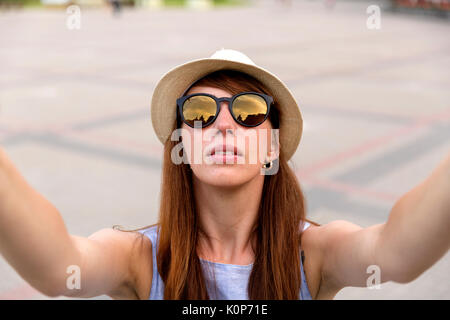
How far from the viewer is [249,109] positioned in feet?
4.76

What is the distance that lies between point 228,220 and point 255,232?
0.11 m

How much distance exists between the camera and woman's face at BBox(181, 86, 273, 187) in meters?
1.39

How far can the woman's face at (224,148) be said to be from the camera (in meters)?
1.39

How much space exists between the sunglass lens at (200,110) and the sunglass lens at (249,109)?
2.6 inches

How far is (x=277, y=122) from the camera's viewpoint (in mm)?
1635

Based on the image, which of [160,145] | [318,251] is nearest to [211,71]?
[318,251]

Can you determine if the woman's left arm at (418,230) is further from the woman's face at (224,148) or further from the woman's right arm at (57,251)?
the woman's right arm at (57,251)

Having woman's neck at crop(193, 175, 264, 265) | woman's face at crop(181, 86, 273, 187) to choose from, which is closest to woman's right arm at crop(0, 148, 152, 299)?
woman's neck at crop(193, 175, 264, 265)

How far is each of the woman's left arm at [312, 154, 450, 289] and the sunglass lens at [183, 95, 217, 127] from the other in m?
0.50

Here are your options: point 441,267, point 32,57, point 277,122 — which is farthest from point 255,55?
point 277,122

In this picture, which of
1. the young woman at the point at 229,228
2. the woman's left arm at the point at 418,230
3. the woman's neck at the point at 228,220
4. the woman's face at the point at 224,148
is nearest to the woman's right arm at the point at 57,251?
the young woman at the point at 229,228

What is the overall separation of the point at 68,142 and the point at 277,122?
16.0 ft

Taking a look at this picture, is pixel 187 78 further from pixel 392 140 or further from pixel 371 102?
pixel 371 102

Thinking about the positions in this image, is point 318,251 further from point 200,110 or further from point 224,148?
point 200,110
